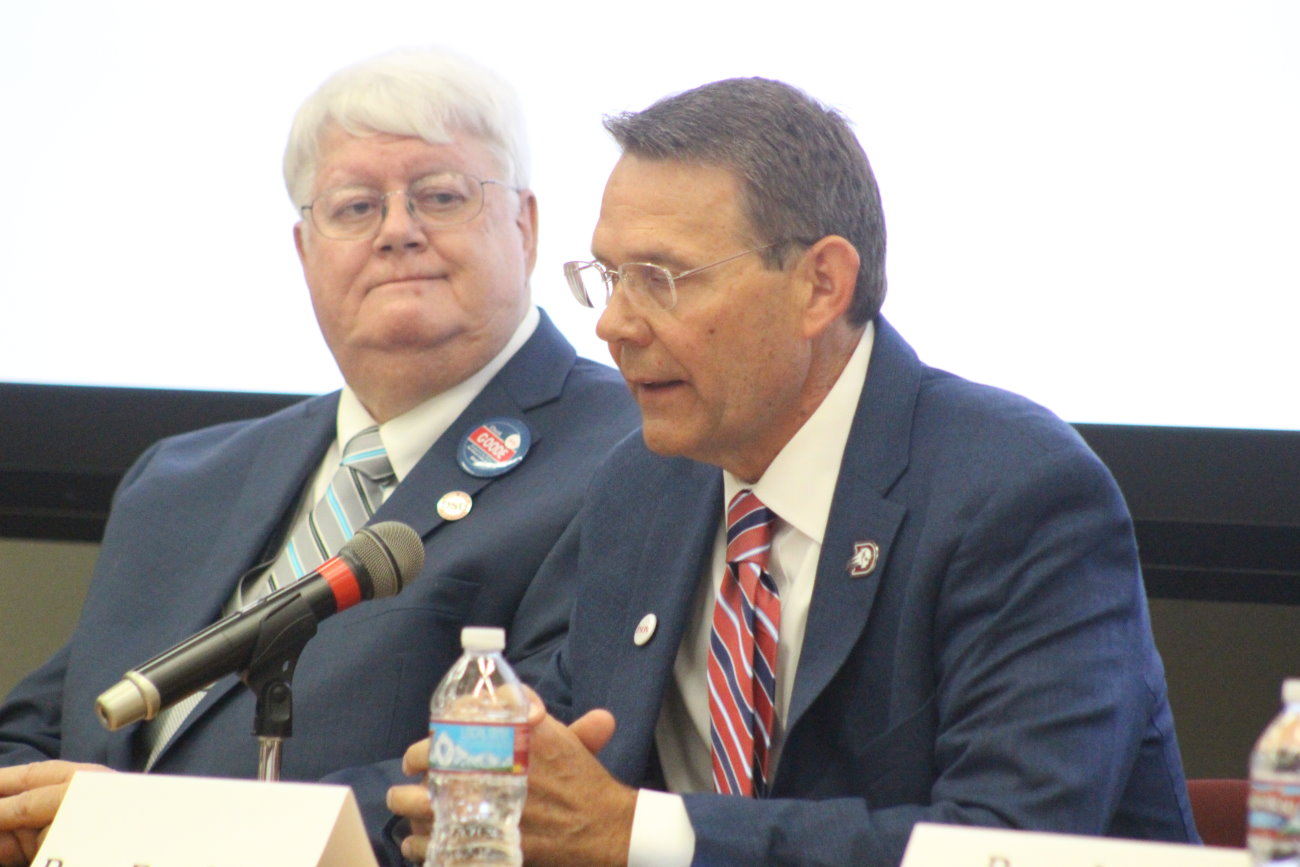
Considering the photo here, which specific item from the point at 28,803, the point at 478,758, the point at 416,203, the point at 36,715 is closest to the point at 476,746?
the point at 478,758

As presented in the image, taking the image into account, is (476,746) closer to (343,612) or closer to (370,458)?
(343,612)

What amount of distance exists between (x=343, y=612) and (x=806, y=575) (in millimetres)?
824

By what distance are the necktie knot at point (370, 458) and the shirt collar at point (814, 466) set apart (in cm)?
84

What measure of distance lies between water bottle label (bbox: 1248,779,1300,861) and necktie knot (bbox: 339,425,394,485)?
1.77 meters

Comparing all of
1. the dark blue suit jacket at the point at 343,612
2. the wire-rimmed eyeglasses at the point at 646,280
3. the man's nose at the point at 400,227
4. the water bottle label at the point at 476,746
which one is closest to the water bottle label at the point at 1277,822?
the water bottle label at the point at 476,746

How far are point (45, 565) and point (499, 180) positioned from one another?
69.2 inches

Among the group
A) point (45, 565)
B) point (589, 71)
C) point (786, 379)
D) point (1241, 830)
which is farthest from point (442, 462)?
point (45, 565)

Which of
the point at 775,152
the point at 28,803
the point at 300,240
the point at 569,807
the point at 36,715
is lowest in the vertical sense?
the point at 36,715

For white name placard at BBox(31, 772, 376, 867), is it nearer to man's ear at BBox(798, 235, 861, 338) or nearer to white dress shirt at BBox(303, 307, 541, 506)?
man's ear at BBox(798, 235, 861, 338)

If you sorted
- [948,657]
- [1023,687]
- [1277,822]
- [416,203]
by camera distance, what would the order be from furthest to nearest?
[416,203]
[948,657]
[1023,687]
[1277,822]

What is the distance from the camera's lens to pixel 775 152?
2250 mm

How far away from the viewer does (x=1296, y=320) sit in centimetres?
291

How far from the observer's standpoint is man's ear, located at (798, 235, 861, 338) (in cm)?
227

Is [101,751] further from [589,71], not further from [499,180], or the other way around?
[589,71]
